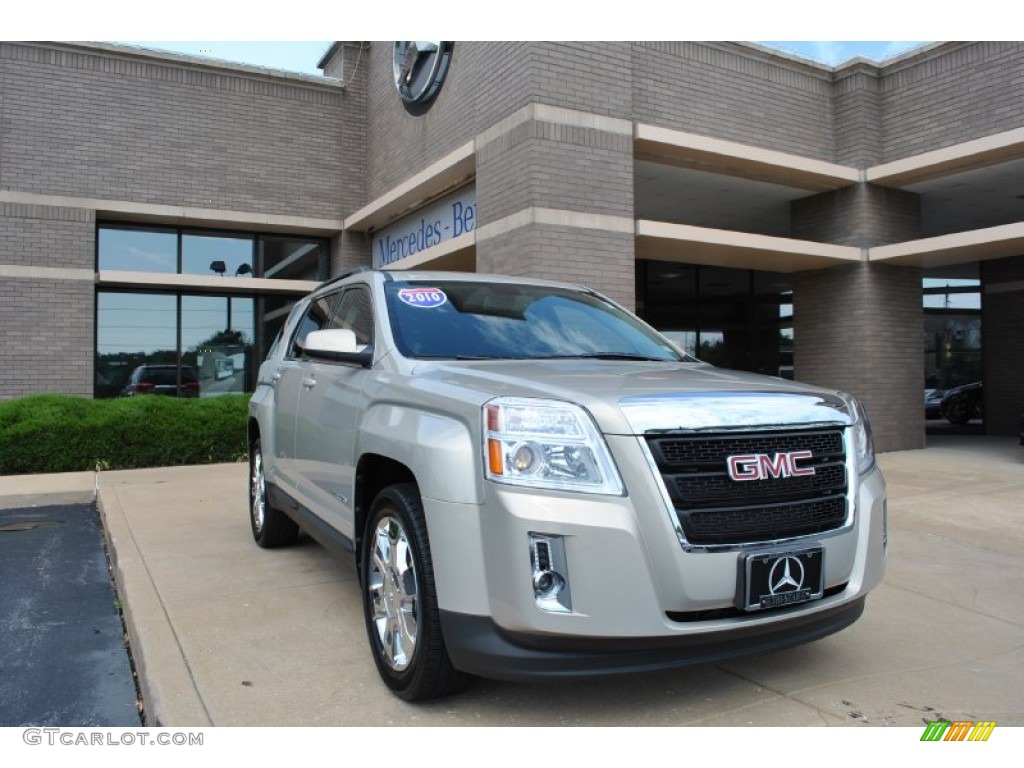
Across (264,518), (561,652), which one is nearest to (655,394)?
(561,652)

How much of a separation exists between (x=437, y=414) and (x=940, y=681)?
2.48m

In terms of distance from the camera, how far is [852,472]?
10.9 feet

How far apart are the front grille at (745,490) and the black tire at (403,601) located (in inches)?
38.9

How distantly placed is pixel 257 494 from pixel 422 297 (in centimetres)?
289

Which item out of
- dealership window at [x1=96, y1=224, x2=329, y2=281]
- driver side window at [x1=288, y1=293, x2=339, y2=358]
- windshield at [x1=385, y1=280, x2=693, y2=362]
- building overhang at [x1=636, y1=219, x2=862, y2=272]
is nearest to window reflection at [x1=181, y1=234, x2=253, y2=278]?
dealership window at [x1=96, y1=224, x2=329, y2=281]

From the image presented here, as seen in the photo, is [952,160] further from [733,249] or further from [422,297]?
[422,297]

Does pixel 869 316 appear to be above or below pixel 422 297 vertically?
above

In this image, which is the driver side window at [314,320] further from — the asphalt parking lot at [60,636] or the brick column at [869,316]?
the brick column at [869,316]

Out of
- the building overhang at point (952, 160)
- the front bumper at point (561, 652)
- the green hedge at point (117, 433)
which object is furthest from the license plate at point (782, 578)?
the building overhang at point (952, 160)

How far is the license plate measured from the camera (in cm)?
286

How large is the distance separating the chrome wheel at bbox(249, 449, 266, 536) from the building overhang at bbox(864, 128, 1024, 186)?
1039cm

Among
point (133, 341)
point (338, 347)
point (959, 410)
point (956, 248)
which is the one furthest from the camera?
point (959, 410)

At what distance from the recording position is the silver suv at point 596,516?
2.72 m

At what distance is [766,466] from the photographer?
300cm
